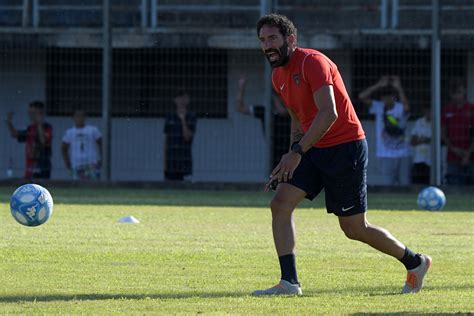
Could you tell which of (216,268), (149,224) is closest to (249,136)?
(149,224)

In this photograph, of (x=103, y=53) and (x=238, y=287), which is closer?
(x=238, y=287)

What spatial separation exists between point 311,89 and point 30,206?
4.03 meters

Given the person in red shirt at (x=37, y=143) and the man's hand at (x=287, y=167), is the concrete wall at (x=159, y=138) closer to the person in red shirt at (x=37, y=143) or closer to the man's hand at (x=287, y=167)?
the person in red shirt at (x=37, y=143)

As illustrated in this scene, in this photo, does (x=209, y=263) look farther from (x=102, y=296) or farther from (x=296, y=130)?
(x=102, y=296)

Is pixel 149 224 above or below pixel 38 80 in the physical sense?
below

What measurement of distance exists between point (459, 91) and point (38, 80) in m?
8.61

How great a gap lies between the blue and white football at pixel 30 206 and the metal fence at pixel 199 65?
11859 millimetres

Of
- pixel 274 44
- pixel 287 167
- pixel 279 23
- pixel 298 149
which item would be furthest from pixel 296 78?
pixel 287 167

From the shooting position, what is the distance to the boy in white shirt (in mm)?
24641

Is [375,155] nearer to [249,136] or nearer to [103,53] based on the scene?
[249,136]

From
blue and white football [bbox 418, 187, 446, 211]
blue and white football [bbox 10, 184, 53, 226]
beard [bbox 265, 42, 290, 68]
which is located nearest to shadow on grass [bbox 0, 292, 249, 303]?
beard [bbox 265, 42, 290, 68]

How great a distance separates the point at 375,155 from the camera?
24.8 m

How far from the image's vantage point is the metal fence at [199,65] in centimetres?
2447

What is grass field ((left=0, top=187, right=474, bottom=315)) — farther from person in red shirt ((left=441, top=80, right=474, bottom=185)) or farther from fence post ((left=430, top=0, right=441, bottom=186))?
person in red shirt ((left=441, top=80, right=474, bottom=185))
